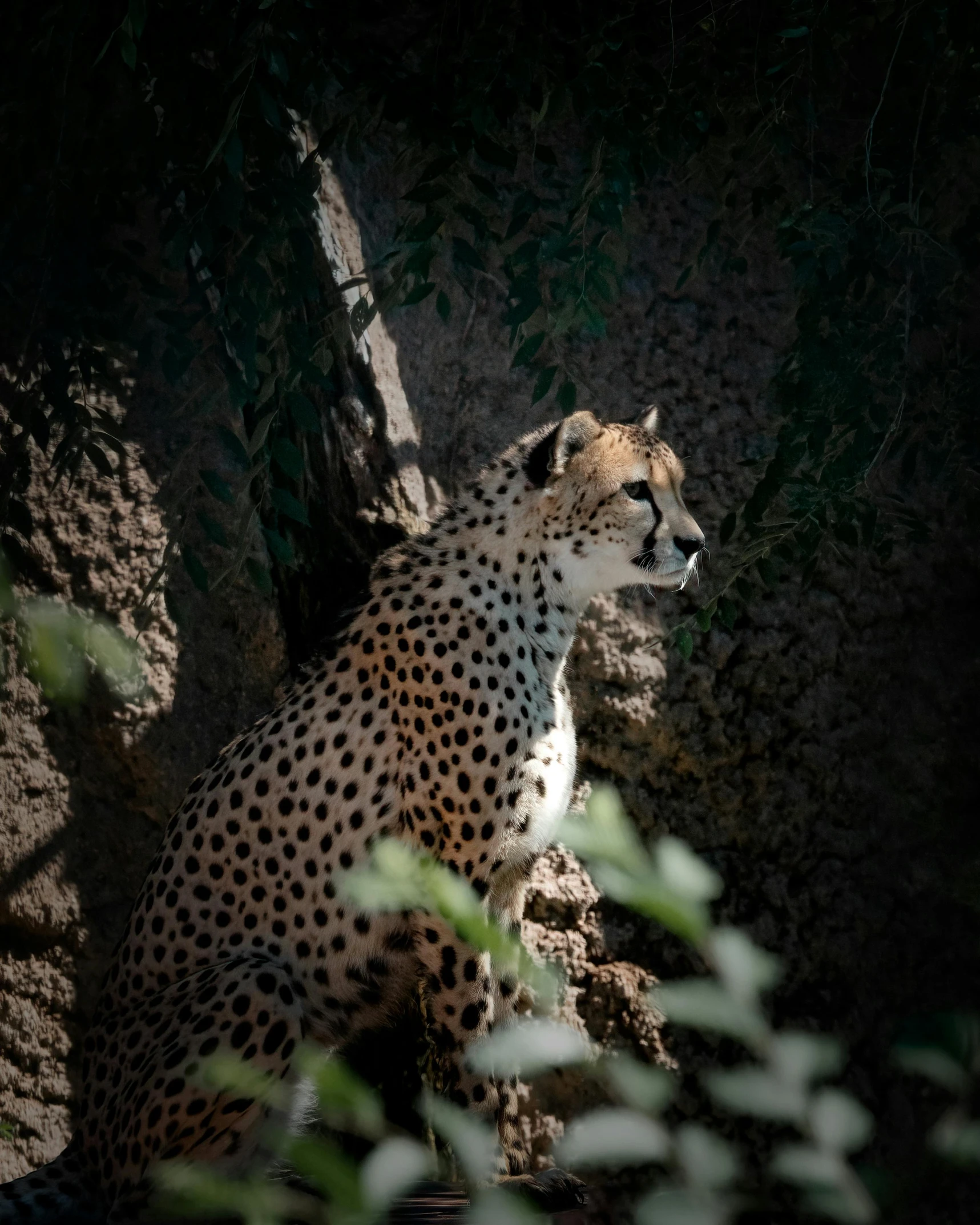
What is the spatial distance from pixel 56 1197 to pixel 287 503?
170 cm

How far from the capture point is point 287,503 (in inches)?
120

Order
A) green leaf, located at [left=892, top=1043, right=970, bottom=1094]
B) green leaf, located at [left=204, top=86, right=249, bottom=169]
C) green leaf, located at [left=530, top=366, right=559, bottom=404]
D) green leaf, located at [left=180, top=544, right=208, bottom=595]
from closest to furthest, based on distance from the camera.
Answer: green leaf, located at [left=892, top=1043, right=970, bottom=1094] → green leaf, located at [left=204, top=86, right=249, bottom=169] → green leaf, located at [left=180, top=544, right=208, bottom=595] → green leaf, located at [left=530, top=366, right=559, bottom=404]

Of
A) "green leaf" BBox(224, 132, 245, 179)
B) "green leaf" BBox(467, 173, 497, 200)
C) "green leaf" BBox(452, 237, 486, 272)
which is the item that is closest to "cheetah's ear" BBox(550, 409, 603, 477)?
"green leaf" BBox(452, 237, 486, 272)

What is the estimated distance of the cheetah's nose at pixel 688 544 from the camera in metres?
3.03

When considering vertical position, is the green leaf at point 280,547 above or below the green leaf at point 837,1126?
above

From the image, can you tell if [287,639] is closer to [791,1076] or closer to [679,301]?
[679,301]

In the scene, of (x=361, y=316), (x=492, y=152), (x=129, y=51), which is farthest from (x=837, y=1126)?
(x=361, y=316)

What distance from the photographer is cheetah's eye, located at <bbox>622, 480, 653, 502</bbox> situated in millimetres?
3082

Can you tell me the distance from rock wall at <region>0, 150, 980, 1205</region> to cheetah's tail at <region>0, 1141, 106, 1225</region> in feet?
2.26

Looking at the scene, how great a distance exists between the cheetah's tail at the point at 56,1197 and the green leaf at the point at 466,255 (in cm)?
233

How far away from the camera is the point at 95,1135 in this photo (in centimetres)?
271

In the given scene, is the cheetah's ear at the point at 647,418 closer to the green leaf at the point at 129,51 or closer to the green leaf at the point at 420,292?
the green leaf at the point at 420,292

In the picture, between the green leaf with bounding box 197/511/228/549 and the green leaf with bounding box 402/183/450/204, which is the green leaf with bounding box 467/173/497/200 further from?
the green leaf with bounding box 197/511/228/549

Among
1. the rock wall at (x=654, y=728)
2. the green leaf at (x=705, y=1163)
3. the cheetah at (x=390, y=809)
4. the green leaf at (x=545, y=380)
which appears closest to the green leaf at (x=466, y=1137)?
the green leaf at (x=705, y=1163)
